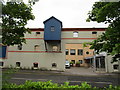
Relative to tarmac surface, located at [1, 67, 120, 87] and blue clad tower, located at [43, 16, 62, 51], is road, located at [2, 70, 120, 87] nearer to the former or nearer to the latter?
tarmac surface, located at [1, 67, 120, 87]

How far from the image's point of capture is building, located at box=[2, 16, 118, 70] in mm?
23234

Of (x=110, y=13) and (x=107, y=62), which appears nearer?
(x=110, y=13)

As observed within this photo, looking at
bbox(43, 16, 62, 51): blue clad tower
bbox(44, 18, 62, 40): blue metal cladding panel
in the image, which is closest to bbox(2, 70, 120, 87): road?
bbox(43, 16, 62, 51): blue clad tower

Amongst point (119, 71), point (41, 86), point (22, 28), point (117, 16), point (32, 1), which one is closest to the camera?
point (41, 86)

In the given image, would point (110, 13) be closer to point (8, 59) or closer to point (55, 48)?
point (55, 48)

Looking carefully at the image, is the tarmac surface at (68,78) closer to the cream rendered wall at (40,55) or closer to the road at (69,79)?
the road at (69,79)

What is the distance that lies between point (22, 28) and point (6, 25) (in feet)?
7.11

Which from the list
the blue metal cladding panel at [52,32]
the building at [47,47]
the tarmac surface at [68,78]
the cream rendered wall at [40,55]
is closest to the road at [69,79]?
the tarmac surface at [68,78]

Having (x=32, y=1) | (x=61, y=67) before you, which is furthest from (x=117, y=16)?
(x=61, y=67)

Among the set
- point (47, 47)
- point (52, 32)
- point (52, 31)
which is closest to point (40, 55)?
point (47, 47)

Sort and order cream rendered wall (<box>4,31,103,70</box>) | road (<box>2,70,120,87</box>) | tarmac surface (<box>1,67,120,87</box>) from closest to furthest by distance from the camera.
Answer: road (<box>2,70,120,87</box>) → tarmac surface (<box>1,67,120,87</box>) → cream rendered wall (<box>4,31,103,70</box>)

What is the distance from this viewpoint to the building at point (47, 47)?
76.2 feet

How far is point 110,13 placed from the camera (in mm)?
5906

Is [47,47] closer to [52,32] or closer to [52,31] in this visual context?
[52,32]
